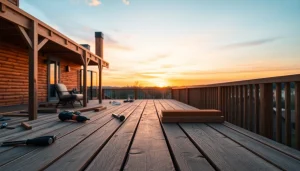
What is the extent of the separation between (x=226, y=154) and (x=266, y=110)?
3.40 ft

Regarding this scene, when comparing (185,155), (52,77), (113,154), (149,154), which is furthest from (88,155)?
(52,77)

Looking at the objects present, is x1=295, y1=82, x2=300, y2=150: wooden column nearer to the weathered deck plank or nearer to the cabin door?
the weathered deck plank

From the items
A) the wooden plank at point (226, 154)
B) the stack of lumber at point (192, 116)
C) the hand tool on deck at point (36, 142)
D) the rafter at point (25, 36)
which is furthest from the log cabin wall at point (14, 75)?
the wooden plank at point (226, 154)

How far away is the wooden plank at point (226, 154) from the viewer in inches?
44.8

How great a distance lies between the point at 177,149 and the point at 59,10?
7864 mm

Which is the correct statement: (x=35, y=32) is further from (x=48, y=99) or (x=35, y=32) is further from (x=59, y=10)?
(x=48, y=99)

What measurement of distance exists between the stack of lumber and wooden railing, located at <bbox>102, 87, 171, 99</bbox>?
8669mm

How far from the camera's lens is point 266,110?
2.04 metres

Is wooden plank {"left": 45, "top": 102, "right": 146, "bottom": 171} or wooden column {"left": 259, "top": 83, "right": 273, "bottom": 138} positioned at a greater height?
wooden column {"left": 259, "top": 83, "right": 273, "bottom": 138}

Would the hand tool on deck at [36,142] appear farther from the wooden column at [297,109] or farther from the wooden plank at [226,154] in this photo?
the wooden column at [297,109]

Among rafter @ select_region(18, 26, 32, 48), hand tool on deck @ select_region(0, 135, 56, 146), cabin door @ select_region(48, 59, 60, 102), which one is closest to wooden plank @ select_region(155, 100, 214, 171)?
hand tool on deck @ select_region(0, 135, 56, 146)

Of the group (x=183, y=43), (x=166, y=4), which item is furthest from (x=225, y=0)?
(x=183, y=43)

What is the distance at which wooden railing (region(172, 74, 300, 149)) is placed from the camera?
169 cm

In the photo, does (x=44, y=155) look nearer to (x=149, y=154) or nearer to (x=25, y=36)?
(x=149, y=154)
